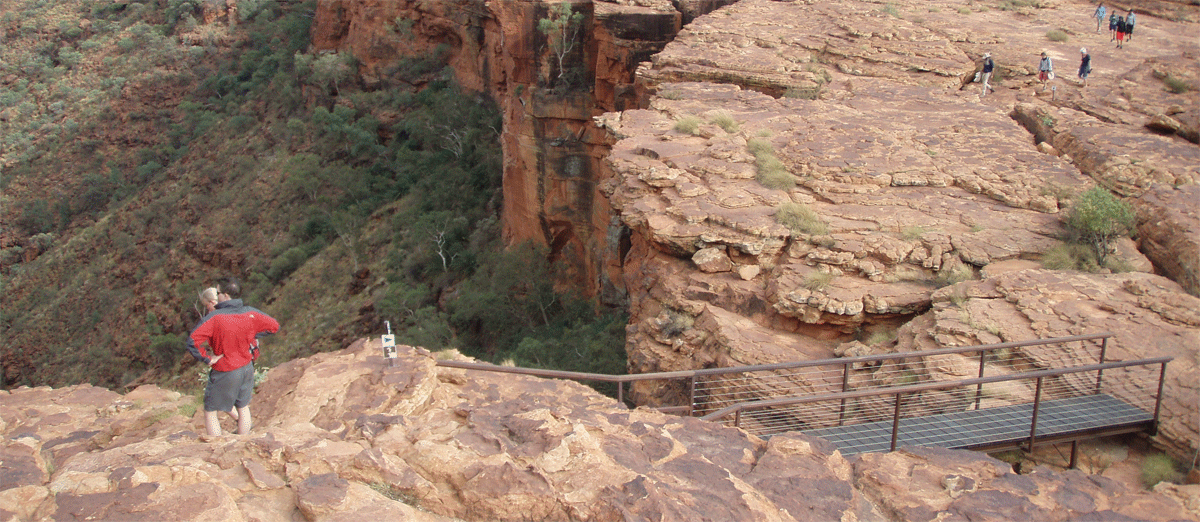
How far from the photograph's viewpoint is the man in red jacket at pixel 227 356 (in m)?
5.37

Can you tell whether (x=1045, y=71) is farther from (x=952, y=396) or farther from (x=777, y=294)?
(x=952, y=396)

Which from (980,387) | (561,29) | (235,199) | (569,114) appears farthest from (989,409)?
(235,199)

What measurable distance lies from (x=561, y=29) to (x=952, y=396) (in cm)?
1609

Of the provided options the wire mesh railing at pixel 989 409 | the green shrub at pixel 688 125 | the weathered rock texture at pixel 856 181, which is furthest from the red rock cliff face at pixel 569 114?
the wire mesh railing at pixel 989 409

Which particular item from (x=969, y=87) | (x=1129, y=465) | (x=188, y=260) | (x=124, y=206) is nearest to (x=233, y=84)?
(x=124, y=206)

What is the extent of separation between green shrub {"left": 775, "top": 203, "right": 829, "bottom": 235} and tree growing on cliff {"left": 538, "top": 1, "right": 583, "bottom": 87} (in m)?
12.7

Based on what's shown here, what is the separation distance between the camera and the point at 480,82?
94.8 ft

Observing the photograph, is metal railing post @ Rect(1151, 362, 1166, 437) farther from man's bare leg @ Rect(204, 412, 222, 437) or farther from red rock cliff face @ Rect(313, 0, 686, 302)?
red rock cliff face @ Rect(313, 0, 686, 302)

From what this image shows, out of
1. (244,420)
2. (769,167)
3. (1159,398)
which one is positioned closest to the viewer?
(244,420)

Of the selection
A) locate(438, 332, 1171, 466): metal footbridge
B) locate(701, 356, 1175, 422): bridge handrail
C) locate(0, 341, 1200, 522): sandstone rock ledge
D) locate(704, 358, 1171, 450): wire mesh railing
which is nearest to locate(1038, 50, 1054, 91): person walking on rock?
locate(438, 332, 1171, 466): metal footbridge

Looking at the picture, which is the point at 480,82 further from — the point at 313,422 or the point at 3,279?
the point at 313,422

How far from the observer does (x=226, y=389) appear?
5.43m

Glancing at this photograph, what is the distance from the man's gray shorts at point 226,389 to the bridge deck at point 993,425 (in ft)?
14.6

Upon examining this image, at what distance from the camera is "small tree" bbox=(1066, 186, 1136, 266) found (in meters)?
8.57
